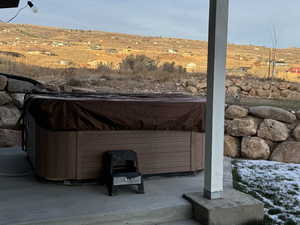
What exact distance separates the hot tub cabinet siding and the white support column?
835 millimetres

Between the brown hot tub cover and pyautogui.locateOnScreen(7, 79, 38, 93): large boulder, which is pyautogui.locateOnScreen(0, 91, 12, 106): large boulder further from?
the brown hot tub cover

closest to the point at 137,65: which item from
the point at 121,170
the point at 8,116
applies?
the point at 8,116

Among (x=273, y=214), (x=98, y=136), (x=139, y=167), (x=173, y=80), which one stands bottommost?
(x=273, y=214)

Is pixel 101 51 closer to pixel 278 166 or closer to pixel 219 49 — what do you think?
pixel 278 166

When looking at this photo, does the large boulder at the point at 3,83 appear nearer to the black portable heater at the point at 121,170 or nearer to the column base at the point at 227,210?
the black portable heater at the point at 121,170

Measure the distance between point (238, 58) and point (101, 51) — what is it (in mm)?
7861

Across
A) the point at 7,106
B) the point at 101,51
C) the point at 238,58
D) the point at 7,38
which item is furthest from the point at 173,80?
the point at 7,38

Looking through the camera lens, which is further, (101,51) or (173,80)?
(101,51)

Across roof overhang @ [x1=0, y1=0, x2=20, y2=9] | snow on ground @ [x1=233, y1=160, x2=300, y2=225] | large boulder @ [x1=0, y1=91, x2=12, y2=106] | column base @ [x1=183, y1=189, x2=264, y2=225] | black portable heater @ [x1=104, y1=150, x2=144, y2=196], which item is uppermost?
roof overhang @ [x1=0, y1=0, x2=20, y2=9]

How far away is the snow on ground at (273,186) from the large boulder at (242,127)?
0.89 m

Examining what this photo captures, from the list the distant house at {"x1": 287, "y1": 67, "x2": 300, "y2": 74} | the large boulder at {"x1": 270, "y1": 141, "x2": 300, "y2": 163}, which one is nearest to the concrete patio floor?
the large boulder at {"x1": 270, "y1": 141, "x2": 300, "y2": 163}

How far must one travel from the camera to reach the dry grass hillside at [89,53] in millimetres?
13173

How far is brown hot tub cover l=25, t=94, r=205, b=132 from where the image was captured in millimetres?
3445

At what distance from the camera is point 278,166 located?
4.98 meters
